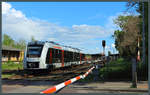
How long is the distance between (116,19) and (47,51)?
29.5 m

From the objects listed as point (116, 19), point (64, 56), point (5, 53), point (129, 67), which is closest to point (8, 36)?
point (5, 53)

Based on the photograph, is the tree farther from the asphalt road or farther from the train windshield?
the asphalt road

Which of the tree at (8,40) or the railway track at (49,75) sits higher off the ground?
the tree at (8,40)

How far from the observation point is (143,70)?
15.9 m

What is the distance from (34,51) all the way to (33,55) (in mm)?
409

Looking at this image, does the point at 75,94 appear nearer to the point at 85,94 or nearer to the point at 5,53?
the point at 85,94

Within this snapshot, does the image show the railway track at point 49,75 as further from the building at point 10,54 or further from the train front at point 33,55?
the building at point 10,54

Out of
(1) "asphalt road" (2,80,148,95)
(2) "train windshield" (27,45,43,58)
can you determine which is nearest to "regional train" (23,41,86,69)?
(2) "train windshield" (27,45,43,58)

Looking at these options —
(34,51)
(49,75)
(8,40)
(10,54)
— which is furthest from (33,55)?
(8,40)

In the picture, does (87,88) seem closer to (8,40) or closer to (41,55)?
(41,55)

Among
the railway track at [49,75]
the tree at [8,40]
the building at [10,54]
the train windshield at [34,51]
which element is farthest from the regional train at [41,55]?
the tree at [8,40]

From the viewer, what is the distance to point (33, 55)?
813 inches

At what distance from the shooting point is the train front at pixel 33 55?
2031 centimetres

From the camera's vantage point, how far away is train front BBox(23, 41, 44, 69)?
20.3m
